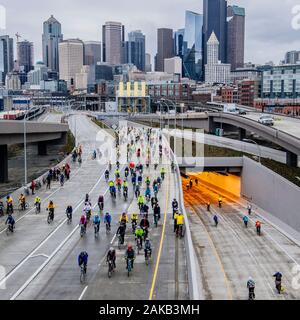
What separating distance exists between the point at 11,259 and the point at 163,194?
47.9 ft

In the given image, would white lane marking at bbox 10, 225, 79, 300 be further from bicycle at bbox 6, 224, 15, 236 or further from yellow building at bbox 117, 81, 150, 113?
yellow building at bbox 117, 81, 150, 113

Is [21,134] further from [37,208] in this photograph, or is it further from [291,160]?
[291,160]

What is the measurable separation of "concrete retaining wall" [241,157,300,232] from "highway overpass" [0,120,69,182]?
23.0 m

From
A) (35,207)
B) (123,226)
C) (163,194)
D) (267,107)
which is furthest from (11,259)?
(267,107)

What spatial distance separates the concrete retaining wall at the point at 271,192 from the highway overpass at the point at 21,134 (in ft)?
75.5

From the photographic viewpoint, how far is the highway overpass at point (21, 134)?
4678 centimetres

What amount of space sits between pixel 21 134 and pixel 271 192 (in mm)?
23538

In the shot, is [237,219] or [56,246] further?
[237,219]

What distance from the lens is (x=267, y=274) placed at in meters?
31.7

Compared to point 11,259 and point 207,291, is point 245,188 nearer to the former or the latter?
point 207,291

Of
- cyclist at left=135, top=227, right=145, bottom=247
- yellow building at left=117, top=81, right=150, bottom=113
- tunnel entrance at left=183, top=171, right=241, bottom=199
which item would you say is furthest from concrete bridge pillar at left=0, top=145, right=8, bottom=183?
yellow building at left=117, top=81, right=150, bottom=113

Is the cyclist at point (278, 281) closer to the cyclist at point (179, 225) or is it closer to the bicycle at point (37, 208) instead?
the cyclist at point (179, 225)

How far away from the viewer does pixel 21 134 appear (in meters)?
50.8

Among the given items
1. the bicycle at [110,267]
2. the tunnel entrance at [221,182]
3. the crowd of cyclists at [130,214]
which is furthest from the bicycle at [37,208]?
the tunnel entrance at [221,182]
